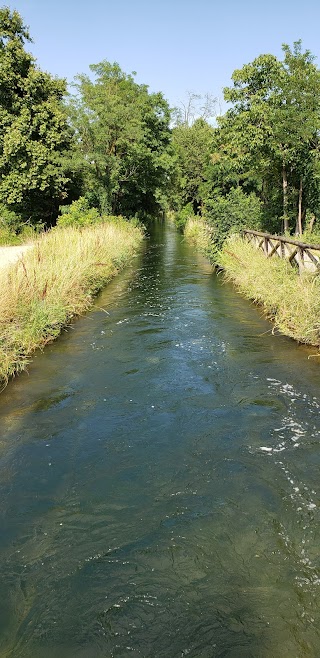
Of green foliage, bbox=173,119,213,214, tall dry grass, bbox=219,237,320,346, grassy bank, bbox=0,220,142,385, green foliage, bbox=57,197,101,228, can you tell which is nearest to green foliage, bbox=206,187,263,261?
tall dry grass, bbox=219,237,320,346

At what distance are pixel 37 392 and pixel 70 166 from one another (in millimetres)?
21580

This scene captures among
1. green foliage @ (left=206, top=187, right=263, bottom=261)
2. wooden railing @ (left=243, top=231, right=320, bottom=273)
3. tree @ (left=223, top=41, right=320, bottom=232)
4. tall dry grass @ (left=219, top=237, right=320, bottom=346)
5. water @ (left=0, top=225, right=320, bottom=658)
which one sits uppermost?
tree @ (left=223, top=41, right=320, bottom=232)

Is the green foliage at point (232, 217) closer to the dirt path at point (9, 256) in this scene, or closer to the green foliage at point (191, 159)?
the dirt path at point (9, 256)

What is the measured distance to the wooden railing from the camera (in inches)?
391

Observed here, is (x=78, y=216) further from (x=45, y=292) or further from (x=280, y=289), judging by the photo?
(x=280, y=289)

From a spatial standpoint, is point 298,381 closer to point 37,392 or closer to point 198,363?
point 198,363

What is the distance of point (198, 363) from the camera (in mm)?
7684

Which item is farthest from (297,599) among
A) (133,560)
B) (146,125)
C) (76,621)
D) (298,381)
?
(146,125)

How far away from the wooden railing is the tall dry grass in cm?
24

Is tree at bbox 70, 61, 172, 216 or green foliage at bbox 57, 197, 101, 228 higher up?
tree at bbox 70, 61, 172, 216

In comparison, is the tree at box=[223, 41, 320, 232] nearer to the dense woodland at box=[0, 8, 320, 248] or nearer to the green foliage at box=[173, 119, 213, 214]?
the dense woodland at box=[0, 8, 320, 248]

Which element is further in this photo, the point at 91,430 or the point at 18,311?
the point at 18,311

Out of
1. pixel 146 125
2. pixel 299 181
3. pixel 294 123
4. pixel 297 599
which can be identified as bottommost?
pixel 297 599

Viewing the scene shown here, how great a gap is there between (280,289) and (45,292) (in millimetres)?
5488
